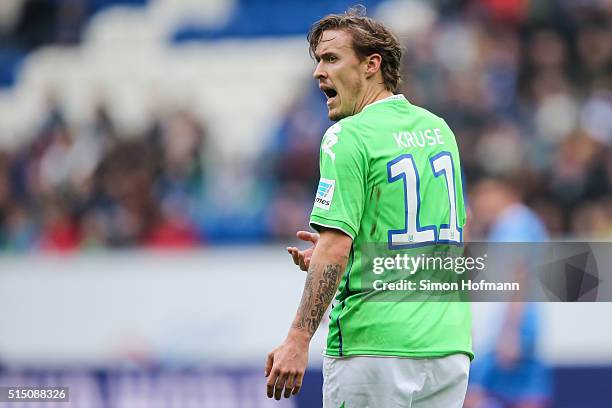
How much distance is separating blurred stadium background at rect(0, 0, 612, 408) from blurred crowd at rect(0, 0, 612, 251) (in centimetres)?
2

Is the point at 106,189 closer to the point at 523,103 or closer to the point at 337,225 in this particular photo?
the point at 523,103

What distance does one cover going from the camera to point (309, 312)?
151 inches

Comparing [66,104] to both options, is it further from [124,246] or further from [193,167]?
[124,246]

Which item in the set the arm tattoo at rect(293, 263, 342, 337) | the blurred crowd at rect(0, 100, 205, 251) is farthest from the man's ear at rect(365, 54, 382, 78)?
the blurred crowd at rect(0, 100, 205, 251)

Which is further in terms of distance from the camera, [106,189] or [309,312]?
[106,189]

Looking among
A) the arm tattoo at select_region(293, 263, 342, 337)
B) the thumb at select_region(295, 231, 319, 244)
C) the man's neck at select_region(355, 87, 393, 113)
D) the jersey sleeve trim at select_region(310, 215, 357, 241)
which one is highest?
the man's neck at select_region(355, 87, 393, 113)

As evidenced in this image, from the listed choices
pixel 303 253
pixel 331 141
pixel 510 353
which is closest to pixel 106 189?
pixel 510 353

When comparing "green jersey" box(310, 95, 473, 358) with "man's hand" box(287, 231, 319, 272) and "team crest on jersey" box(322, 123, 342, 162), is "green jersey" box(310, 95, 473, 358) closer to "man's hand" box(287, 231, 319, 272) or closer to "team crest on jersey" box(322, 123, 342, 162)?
"team crest on jersey" box(322, 123, 342, 162)

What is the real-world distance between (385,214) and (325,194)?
9.6 inches

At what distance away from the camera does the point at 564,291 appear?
20.9 ft

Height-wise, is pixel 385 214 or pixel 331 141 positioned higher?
pixel 331 141

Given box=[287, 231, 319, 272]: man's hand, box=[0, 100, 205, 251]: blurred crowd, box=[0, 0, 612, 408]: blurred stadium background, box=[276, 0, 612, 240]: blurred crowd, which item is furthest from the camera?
box=[0, 100, 205, 251]: blurred crowd

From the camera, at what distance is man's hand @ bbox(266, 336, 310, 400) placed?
375cm

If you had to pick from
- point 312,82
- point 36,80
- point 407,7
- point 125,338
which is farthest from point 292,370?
point 36,80
